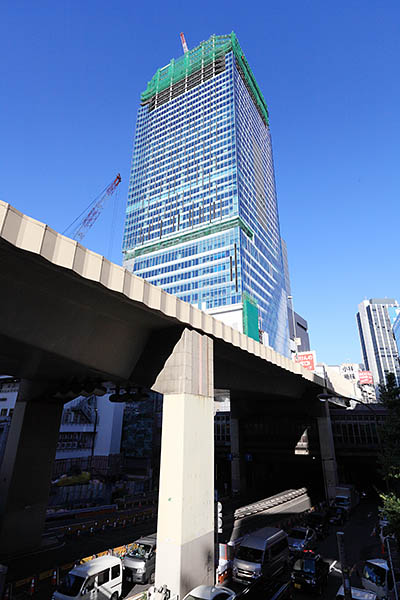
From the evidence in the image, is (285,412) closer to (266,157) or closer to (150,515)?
(150,515)

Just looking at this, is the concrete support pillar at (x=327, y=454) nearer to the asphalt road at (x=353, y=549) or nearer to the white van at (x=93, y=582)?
the asphalt road at (x=353, y=549)

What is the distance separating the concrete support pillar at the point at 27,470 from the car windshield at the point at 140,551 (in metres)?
9.29

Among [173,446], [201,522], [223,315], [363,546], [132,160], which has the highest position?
[132,160]

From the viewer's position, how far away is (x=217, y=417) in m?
57.9

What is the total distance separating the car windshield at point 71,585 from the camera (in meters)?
13.3

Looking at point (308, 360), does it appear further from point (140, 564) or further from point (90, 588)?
point (90, 588)

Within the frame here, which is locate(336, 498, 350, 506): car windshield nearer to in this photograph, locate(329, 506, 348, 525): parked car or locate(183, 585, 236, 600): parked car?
locate(329, 506, 348, 525): parked car

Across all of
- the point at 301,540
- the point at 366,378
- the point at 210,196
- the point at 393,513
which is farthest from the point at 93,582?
the point at 210,196

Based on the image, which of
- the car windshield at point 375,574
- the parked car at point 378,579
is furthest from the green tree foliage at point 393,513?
the car windshield at point 375,574

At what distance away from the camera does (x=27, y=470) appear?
2320 centimetres

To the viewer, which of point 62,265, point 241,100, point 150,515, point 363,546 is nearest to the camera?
point 62,265

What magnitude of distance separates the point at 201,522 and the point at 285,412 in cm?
3453

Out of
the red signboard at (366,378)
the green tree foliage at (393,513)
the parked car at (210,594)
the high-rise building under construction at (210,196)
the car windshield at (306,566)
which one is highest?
the high-rise building under construction at (210,196)

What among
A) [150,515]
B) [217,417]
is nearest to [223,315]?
[217,417]
